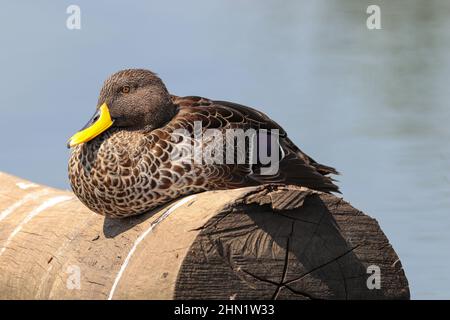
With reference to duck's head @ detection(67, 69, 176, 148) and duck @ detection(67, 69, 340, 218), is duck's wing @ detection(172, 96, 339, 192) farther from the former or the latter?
duck's head @ detection(67, 69, 176, 148)

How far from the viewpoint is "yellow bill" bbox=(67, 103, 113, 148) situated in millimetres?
6637

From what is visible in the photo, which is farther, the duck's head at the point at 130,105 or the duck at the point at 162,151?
the duck's head at the point at 130,105

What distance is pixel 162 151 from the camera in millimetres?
6492

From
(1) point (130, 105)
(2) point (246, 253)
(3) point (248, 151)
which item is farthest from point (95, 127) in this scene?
(2) point (246, 253)

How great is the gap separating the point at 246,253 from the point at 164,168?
0.79 m

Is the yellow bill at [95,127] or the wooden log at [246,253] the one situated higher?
the yellow bill at [95,127]

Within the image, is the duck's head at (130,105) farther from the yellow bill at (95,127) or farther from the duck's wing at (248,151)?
the duck's wing at (248,151)

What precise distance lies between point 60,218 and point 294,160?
1.40 meters

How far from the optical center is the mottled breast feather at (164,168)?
646 centimetres

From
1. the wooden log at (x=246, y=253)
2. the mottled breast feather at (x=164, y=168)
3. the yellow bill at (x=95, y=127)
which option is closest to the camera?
the wooden log at (x=246, y=253)

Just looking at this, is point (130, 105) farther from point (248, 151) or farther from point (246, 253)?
point (246, 253)

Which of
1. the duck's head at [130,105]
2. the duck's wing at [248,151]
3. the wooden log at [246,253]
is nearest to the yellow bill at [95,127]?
the duck's head at [130,105]

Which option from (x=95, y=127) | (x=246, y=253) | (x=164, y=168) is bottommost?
(x=246, y=253)
